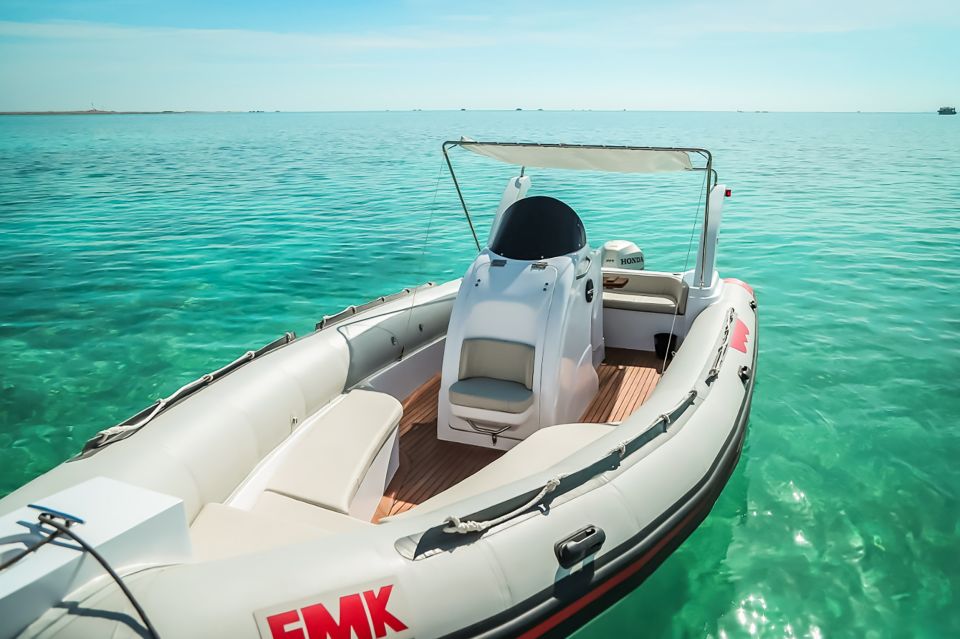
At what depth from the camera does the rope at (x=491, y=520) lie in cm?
229

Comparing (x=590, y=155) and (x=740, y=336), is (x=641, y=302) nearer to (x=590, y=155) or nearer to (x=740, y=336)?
(x=740, y=336)

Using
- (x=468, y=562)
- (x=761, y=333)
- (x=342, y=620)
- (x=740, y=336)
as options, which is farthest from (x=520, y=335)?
(x=761, y=333)

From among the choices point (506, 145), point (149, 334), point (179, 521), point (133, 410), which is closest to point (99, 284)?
point (149, 334)

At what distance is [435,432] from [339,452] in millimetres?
1007

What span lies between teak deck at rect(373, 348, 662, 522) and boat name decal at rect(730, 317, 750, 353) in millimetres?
655

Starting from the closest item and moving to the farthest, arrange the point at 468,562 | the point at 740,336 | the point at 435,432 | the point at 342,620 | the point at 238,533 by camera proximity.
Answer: the point at 342,620 < the point at 468,562 < the point at 238,533 < the point at 435,432 < the point at 740,336

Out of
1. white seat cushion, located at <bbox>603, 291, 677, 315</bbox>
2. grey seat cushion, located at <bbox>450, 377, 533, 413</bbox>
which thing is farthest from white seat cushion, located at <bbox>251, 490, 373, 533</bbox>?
white seat cushion, located at <bbox>603, 291, 677, 315</bbox>

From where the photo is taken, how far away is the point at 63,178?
71.5 feet

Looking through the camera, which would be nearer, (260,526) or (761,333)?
(260,526)

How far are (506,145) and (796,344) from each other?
431 cm

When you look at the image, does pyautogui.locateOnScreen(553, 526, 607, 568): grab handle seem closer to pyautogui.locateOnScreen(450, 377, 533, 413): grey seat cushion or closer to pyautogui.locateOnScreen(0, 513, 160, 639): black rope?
pyautogui.locateOnScreen(450, 377, 533, 413): grey seat cushion

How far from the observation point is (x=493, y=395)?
11.9 ft

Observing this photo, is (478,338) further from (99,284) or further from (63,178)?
(63,178)

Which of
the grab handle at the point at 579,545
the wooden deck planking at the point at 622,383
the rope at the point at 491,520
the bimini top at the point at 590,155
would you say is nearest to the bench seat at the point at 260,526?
the rope at the point at 491,520
